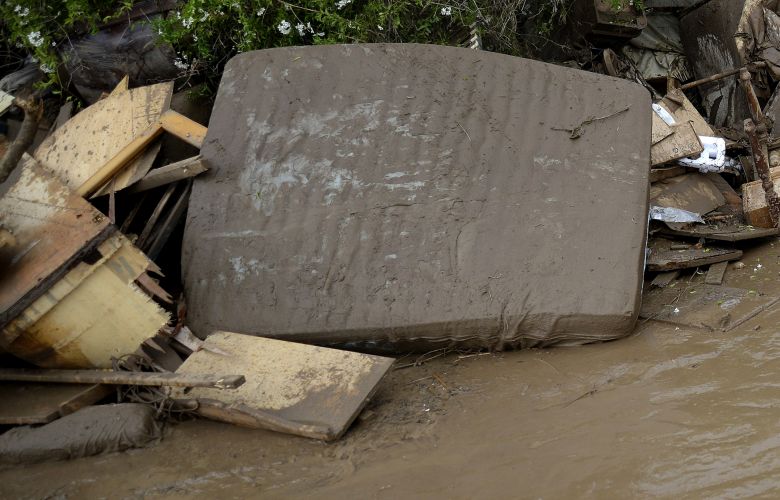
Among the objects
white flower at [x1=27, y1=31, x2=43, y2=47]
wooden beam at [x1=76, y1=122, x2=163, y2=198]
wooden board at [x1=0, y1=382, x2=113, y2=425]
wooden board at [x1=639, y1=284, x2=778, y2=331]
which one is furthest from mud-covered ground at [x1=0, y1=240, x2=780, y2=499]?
white flower at [x1=27, y1=31, x2=43, y2=47]

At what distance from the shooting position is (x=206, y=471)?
11.2 ft

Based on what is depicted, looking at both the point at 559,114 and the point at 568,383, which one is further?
the point at 559,114

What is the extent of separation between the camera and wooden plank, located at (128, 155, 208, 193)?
4.40 m

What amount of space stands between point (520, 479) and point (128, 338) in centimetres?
230

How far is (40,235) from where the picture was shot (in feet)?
13.2

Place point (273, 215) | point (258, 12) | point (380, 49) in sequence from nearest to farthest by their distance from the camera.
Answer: point (273, 215)
point (380, 49)
point (258, 12)

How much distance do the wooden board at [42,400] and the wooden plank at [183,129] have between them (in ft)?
5.48

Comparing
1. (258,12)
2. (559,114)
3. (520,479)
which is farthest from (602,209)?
(258,12)

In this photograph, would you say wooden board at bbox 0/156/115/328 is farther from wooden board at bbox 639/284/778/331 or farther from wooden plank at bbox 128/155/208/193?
wooden board at bbox 639/284/778/331

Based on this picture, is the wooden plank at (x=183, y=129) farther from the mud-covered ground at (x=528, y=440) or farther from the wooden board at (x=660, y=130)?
the wooden board at (x=660, y=130)

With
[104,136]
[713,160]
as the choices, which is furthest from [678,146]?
[104,136]

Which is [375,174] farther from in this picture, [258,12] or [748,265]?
[748,265]

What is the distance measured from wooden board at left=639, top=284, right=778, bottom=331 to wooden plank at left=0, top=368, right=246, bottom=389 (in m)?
2.58

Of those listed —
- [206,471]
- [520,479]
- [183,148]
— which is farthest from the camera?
[183,148]
